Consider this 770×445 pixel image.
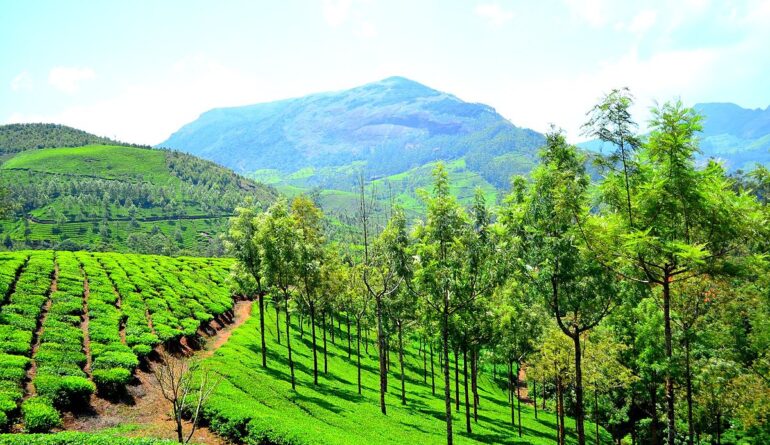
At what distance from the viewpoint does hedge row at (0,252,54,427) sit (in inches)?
1044

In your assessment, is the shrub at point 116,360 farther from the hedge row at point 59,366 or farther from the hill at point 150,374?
the hedge row at point 59,366

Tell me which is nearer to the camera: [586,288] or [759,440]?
[586,288]

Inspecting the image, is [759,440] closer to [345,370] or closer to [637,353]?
[637,353]

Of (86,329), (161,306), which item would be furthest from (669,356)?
(161,306)

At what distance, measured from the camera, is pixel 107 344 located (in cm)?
3825

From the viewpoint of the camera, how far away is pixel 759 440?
3884cm

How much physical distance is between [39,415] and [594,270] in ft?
116

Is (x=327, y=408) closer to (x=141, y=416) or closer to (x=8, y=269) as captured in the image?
(x=141, y=416)

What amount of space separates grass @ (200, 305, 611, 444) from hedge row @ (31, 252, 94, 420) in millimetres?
9477

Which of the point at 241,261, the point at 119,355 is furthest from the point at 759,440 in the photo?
the point at 119,355

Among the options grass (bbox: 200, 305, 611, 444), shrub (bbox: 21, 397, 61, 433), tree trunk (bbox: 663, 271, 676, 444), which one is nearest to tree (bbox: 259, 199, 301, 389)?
grass (bbox: 200, 305, 611, 444)

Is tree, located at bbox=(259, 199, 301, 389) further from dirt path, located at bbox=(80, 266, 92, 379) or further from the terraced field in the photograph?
dirt path, located at bbox=(80, 266, 92, 379)

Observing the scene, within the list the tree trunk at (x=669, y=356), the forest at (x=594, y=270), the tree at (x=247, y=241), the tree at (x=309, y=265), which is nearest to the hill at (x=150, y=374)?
the forest at (x=594, y=270)

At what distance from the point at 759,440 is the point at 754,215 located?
3284 centimetres
